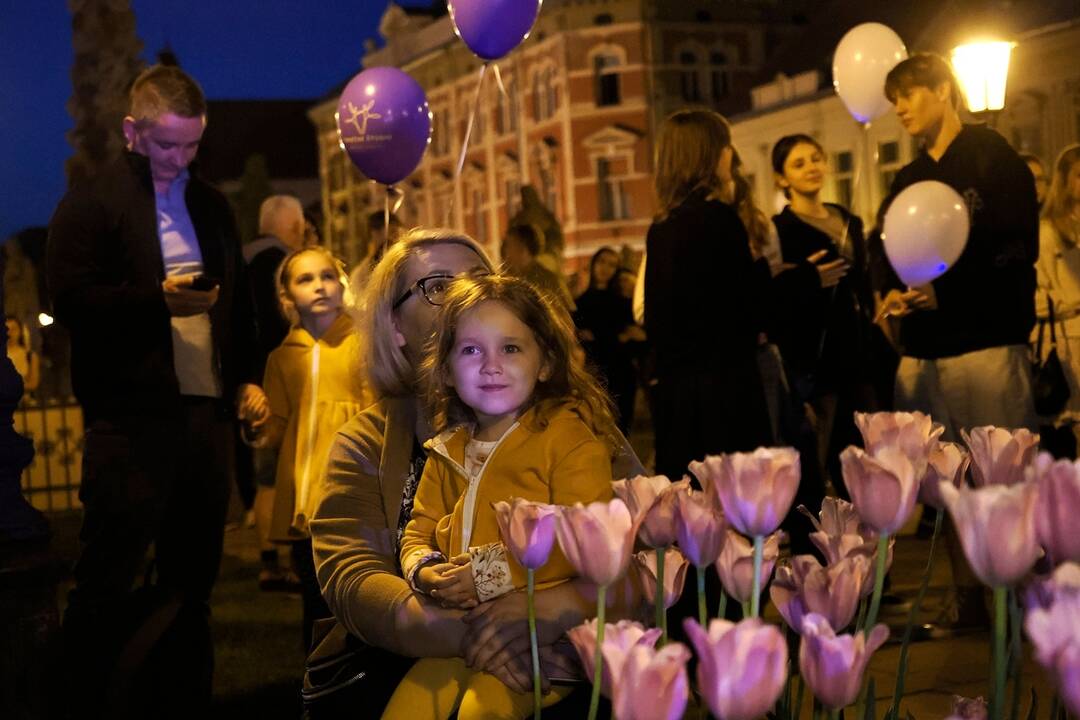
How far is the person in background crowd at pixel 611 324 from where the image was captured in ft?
40.9

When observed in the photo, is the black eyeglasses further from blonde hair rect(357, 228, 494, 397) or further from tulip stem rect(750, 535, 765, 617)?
tulip stem rect(750, 535, 765, 617)

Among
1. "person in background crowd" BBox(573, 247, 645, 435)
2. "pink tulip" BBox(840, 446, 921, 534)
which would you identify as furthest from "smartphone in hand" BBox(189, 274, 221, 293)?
"person in background crowd" BBox(573, 247, 645, 435)

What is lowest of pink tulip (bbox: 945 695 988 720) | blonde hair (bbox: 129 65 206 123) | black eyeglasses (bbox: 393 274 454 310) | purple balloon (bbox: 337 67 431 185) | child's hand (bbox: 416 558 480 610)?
pink tulip (bbox: 945 695 988 720)

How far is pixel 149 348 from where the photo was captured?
4746mm

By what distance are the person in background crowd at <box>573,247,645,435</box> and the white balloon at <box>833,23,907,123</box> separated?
4.03 metres

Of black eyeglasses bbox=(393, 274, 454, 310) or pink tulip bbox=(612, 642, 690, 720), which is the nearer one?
pink tulip bbox=(612, 642, 690, 720)

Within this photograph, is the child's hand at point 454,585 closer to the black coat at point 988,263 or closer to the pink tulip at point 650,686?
the pink tulip at point 650,686

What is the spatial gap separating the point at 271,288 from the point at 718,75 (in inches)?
1431

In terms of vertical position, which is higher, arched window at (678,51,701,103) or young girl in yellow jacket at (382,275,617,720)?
arched window at (678,51,701,103)

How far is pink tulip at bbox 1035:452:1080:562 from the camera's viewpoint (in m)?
1.31

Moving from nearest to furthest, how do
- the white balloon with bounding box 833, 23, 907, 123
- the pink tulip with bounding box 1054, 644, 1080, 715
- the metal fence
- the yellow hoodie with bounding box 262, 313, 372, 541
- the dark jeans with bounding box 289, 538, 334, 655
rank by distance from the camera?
the pink tulip with bounding box 1054, 644, 1080, 715 → the dark jeans with bounding box 289, 538, 334, 655 → the yellow hoodie with bounding box 262, 313, 372, 541 → the white balloon with bounding box 833, 23, 907, 123 → the metal fence

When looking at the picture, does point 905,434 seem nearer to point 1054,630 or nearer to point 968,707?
point 968,707

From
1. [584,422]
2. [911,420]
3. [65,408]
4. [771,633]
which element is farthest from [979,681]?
[65,408]

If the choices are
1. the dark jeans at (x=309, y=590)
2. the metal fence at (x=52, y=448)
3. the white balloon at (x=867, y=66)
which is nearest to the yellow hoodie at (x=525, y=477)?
the dark jeans at (x=309, y=590)
